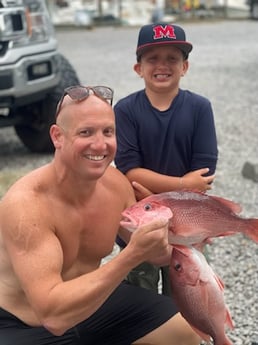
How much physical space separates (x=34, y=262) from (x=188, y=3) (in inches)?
1347

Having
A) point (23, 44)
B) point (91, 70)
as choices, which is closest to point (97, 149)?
point (23, 44)

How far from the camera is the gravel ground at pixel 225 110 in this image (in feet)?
13.8

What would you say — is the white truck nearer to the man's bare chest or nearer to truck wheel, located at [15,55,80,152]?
truck wheel, located at [15,55,80,152]

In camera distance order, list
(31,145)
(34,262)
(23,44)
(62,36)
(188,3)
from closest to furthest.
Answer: (34,262)
(23,44)
(31,145)
(62,36)
(188,3)

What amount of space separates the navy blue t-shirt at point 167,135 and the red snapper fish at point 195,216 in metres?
0.40

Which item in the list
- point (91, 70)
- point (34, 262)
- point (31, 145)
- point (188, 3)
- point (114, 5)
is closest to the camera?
point (34, 262)

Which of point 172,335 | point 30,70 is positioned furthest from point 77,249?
point 30,70

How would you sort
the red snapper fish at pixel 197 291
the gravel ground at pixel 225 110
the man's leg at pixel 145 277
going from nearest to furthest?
the red snapper fish at pixel 197 291
the man's leg at pixel 145 277
the gravel ground at pixel 225 110

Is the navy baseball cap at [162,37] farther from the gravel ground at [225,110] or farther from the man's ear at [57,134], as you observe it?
the gravel ground at [225,110]

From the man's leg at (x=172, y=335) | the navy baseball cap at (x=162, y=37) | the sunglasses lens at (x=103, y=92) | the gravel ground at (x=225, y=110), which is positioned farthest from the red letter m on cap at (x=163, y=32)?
the gravel ground at (x=225, y=110)

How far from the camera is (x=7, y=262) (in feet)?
8.09

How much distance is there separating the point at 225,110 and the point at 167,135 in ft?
23.9

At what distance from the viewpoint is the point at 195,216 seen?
245 centimetres

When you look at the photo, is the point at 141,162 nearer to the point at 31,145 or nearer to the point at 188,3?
the point at 31,145
